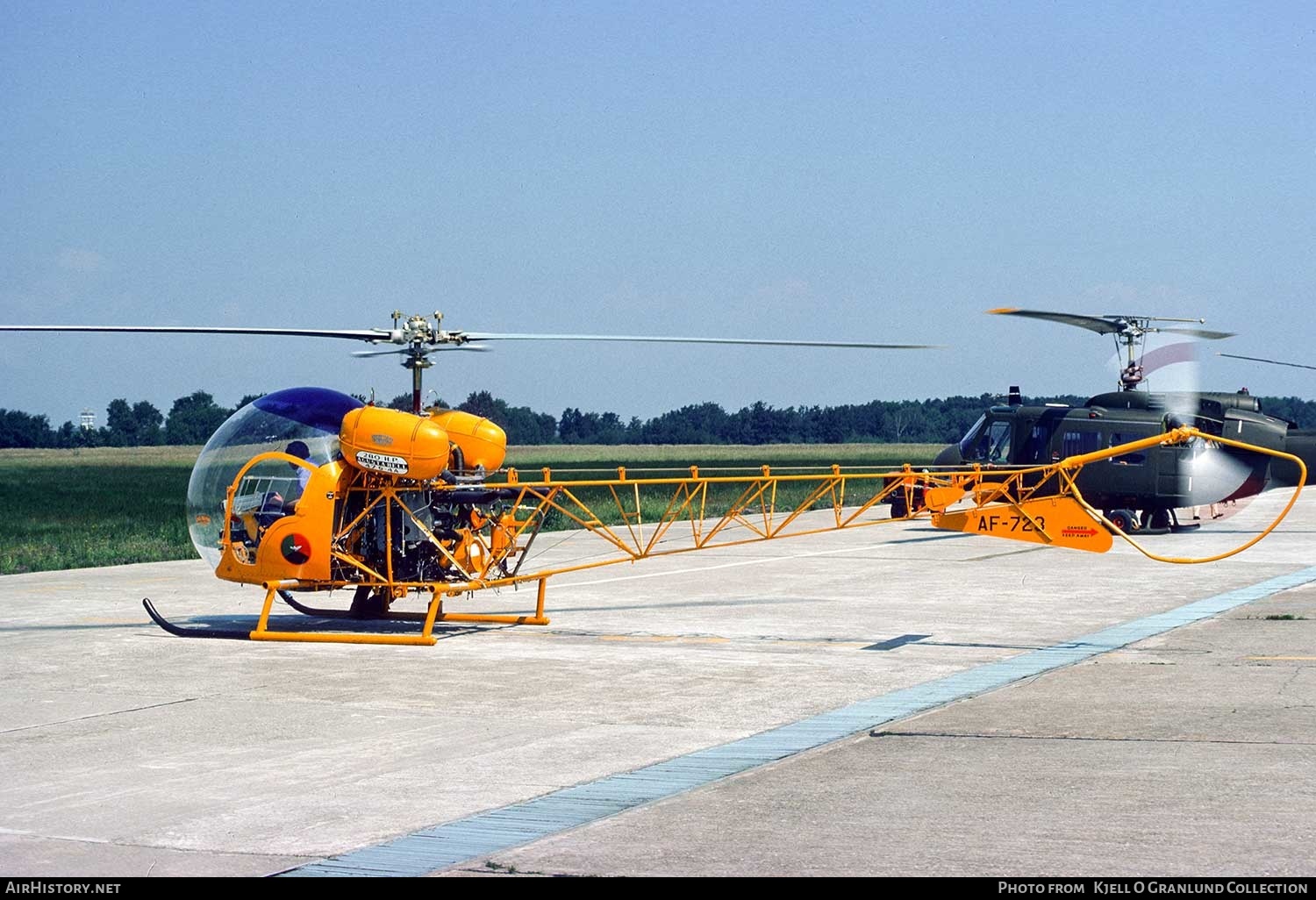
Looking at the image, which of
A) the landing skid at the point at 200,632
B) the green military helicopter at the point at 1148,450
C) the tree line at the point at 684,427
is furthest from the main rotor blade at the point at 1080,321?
the tree line at the point at 684,427

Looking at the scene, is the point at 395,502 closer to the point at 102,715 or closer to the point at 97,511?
the point at 102,715

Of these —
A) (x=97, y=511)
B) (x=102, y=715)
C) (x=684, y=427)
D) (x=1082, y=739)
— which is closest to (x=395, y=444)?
(x=102, y=715)

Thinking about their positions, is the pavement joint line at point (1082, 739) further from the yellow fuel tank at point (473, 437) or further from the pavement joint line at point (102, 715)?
the yellow fuel tank at point (473, 437)

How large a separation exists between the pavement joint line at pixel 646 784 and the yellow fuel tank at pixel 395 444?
16.7 ft

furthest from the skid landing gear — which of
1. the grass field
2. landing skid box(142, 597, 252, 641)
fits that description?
the grass field

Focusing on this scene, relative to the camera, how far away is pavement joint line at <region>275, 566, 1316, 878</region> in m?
6.68

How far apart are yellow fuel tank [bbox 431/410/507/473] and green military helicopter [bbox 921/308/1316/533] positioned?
1505 centimetres

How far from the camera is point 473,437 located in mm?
15156

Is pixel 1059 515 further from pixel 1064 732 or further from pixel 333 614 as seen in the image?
pixel 333 614

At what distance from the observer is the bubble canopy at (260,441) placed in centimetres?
1453

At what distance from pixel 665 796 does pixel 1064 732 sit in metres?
3.02

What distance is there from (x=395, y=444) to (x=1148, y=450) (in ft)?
62.2

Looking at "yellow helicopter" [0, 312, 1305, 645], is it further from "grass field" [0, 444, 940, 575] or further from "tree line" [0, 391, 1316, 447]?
"tree line" [0, 391, 1316, 447]
